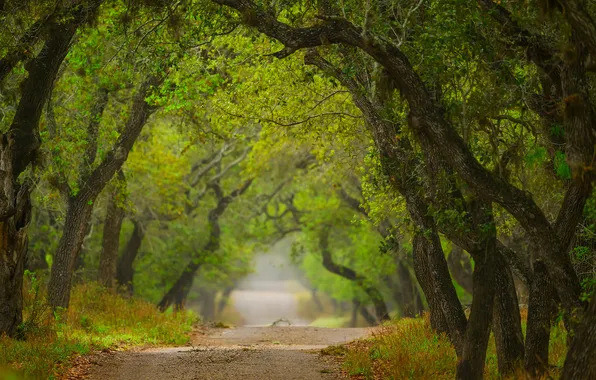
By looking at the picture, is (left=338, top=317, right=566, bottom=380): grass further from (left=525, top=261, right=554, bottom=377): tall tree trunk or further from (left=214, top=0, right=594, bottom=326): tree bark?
(left=214, top=0, right=594, bottom=326): tree bark

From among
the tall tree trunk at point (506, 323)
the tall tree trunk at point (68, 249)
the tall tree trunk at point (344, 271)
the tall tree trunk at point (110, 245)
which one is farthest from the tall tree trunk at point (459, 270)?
the tall tree trunk at point (506, 323)

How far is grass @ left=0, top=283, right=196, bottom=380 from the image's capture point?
1147cm

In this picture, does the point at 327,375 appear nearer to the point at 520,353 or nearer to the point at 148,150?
the point at 520,353

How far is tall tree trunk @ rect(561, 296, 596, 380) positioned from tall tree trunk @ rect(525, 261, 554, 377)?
199 cm

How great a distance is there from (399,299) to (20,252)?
2942cm

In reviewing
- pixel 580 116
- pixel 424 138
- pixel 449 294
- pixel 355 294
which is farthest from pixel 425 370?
pixel 355 294

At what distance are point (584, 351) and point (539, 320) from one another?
7.11 ft

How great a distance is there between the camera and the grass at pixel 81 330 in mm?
11469

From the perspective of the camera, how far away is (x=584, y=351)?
809 cm

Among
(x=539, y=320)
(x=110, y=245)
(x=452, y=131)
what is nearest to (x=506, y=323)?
(x=539, y=320)

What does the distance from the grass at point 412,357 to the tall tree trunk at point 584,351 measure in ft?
6.56

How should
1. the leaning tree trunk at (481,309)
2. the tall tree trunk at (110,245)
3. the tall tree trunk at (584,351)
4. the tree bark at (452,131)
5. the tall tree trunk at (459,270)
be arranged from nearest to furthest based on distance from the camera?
the tall tree trunk at (584,351) → the tree bark at (452,131) → the leaning tree trunk at (481,309) → the tall tree trunk at (110,245) → the tall tree trunk at (459,270)

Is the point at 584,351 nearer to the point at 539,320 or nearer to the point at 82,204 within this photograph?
the point at 539,320

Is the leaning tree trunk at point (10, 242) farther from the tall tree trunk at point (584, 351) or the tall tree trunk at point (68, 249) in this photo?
the tall tree trunk at point (584, 351)
